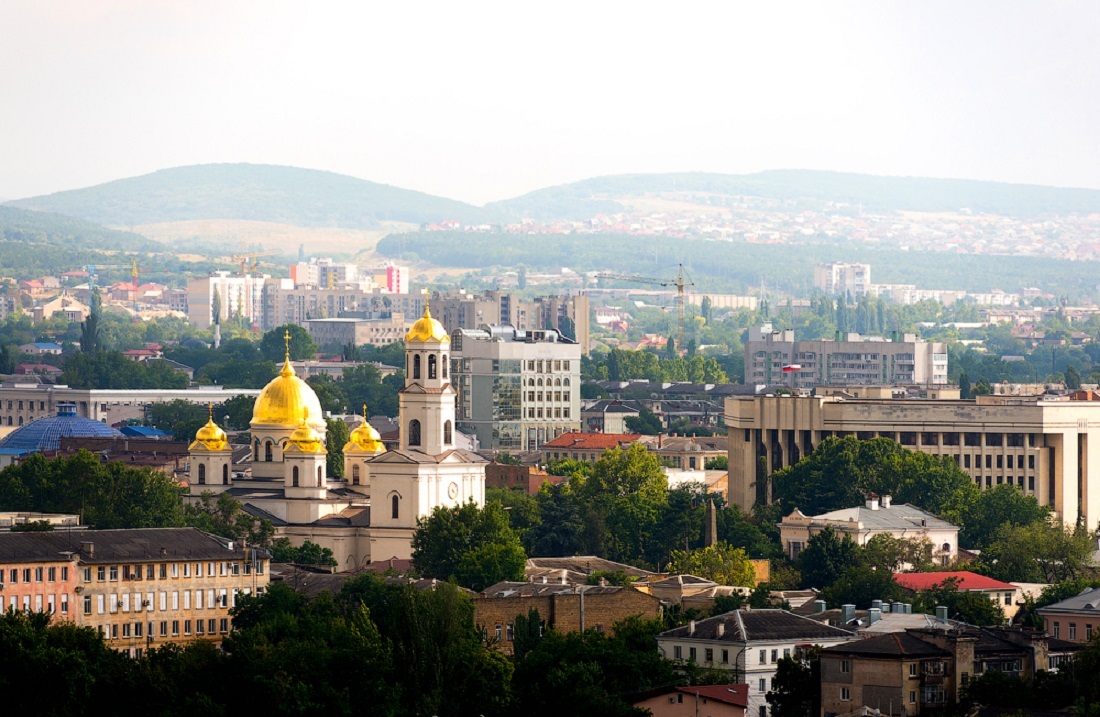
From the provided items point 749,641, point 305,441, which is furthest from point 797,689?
point 305,441

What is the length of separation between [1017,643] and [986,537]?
37.4 meters

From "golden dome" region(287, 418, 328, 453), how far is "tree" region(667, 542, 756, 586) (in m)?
14.8

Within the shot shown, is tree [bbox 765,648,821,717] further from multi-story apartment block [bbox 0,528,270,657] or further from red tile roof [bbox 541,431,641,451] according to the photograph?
red tile roof [bbox 541,431,641,451]

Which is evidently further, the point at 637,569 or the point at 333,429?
the point at 333,429

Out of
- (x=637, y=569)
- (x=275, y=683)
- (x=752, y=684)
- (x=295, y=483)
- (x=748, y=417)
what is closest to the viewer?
(x=275, y=683)

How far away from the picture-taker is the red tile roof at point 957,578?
3674 inches

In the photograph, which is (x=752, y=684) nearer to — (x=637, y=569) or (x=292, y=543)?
(x=637, y=569)

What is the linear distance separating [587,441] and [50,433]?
26050mm

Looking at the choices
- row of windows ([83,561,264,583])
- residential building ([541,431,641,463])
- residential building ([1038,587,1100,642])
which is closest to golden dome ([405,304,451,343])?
row of windows ([83,561,264,583])

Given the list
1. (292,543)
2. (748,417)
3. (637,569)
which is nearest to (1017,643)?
(637,569)

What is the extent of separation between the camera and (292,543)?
10650 cm

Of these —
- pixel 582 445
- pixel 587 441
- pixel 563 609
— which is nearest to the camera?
pixel 563 609

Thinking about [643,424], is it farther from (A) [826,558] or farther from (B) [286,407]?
(A) [826,558]

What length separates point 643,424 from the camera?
187000 mm
